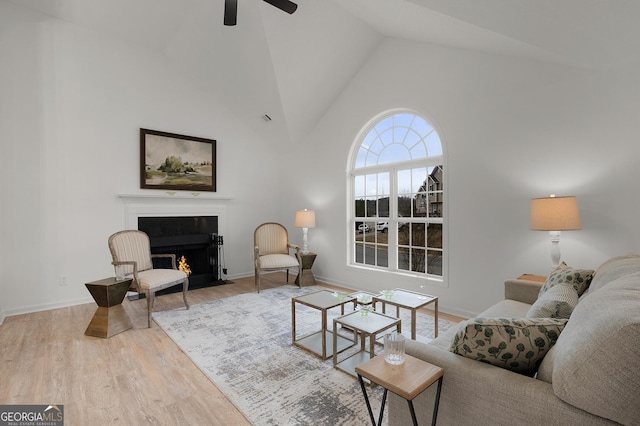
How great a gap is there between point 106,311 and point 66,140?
2506 mm

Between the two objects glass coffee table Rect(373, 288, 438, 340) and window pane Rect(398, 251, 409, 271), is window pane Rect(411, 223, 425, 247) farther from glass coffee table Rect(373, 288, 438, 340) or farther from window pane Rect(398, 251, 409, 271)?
glass coffee table Rect(373, 288, 438, 340)

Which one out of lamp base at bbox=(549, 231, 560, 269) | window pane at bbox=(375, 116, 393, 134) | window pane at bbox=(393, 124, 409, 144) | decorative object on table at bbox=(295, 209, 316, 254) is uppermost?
window pane at bbox=(375, 116, 393, 134)

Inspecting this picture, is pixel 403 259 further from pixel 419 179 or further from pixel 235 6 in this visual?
pixel 235 6

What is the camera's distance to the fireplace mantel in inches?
179

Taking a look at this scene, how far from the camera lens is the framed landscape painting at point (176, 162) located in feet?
15.4

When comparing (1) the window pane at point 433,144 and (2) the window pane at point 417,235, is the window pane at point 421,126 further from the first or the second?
(2) the window pane at point 417,235

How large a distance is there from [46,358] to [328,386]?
2.49 metres

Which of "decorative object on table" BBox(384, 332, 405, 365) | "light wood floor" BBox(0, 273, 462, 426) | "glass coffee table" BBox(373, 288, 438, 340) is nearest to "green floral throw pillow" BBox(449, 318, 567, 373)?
"decorative object on table" BBox(384, 332, 405, 365)

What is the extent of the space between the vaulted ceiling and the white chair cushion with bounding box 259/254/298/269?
Result: 2231 mm

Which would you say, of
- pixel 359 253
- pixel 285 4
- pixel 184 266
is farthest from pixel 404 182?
pixel 184 266

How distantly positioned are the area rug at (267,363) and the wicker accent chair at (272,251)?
70cm

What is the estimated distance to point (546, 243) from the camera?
3.06m

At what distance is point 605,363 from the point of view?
926mm

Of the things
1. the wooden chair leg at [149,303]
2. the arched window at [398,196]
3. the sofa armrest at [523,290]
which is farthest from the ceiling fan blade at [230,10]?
the sofa armrest at [523,290]
